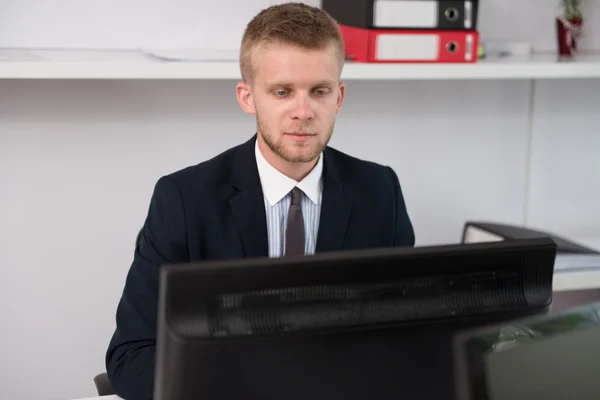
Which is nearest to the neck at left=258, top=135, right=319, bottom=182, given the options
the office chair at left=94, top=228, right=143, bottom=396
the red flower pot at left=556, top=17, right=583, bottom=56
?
the office chair at left=94, top=228, right=143, bottom=396

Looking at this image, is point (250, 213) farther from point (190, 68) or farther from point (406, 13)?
point (406, 13)

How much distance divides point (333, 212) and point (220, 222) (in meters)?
0.20

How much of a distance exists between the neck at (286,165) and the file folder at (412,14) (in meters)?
0.77

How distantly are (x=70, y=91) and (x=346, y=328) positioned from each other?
1.70 m

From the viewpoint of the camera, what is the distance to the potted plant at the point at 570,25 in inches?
98.6

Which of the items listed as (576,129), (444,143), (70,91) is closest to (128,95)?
(70,91)

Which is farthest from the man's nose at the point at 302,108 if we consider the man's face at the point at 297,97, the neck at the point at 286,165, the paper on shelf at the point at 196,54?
the paper on shelf at the point at 196,54

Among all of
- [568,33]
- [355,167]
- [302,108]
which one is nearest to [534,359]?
[302,108]

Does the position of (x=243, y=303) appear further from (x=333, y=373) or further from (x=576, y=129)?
(x=576, y=129)

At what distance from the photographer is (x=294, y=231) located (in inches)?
57.1

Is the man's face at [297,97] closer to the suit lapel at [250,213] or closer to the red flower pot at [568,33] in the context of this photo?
the suit lapel at [250,213]

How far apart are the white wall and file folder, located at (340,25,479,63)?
31cm

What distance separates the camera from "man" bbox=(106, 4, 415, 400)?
1.32m

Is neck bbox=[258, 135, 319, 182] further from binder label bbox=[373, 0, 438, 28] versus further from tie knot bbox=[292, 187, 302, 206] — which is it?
binder label bbox=[373, 0, 438, 28]
